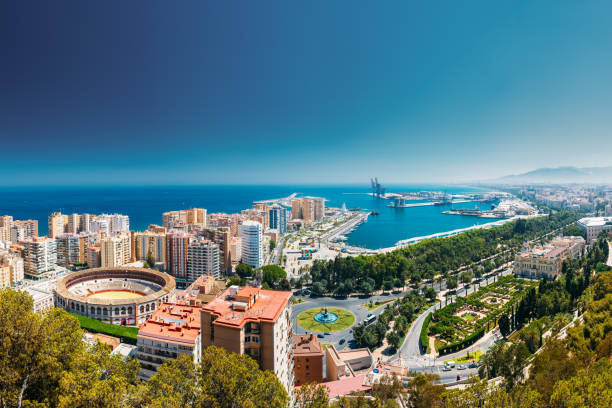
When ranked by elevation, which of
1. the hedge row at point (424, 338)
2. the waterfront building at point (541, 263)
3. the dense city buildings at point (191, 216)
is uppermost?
the dense city buildings at point (191, 216)

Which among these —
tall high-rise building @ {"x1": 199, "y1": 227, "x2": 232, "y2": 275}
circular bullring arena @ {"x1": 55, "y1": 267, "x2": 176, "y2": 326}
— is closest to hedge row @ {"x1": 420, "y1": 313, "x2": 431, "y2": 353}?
circular bullring arena @ {"x1": 55, "y1": 267, "x2": 176, "y2": 326}

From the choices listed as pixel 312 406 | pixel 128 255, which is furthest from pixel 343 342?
pixel 128 255

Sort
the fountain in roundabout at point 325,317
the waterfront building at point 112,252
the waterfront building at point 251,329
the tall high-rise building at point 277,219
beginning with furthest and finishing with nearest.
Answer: the tall high-rise building at point 277,219 → the waterfront building at point 112,252 → the fountain in roundabout at point 325,317 → the waterfront building at point 251,329

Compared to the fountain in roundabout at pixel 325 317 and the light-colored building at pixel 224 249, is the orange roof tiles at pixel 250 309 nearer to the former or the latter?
the fountain in roundabout at pixel 325 317

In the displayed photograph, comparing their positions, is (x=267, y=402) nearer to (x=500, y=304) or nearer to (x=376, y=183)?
(x=500, y=304)

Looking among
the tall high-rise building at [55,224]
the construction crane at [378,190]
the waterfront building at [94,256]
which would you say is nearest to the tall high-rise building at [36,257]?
the waterfront building at [94,256]

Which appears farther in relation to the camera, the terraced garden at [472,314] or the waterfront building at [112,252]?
the waterfront building at [112,252]

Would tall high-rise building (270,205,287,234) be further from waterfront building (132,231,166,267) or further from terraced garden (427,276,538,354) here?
terraced garden (427,276,538,354)
